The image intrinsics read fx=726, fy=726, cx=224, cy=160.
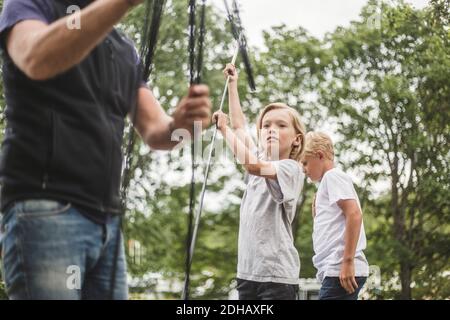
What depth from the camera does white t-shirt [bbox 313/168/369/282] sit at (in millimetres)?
2211

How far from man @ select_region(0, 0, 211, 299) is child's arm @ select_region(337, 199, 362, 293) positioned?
1.33 m

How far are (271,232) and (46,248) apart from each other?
121cm

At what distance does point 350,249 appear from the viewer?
2.14 m

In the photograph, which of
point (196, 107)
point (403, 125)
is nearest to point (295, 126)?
point (196, 107)

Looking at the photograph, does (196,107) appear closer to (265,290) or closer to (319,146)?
(265,290)

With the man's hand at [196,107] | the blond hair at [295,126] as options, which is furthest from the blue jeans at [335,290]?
the man's hand at [196,107]

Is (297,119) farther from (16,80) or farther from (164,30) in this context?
(164,30)

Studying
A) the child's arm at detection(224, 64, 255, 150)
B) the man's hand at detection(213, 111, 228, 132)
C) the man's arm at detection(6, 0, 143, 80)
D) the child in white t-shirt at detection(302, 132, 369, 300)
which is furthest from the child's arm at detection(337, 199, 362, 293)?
the man's arm at detection(6, 0, 143, 80)

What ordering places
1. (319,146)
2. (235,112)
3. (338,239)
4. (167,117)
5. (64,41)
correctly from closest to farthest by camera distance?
(64,41) < (167,117) < (235,112) < (338,239) < (319,146)

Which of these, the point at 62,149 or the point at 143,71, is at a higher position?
the point at 143,71

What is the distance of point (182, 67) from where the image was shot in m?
6.96

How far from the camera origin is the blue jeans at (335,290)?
7.09 feet
